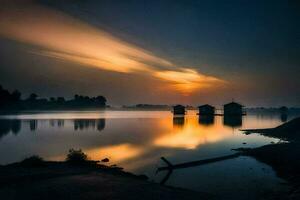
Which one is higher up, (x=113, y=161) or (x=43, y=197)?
(x=43, y=197)

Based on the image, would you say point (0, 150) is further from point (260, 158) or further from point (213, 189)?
point (260, 158)

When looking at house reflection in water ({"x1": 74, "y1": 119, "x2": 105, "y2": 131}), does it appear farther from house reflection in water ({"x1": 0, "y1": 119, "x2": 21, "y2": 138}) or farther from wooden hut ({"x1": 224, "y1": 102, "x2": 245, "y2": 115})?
wooden hut ({"x1": 224, "y1": 102, "x2": 245, "y2": 115})

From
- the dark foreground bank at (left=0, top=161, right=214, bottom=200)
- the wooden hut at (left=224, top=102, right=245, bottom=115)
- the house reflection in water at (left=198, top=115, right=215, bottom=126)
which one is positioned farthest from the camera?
the wooden hut at (left=224, top=102, right=245, bottom=115)

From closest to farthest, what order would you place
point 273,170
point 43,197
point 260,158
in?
1. point 43,197
2. point 273,170
3. point 260,158

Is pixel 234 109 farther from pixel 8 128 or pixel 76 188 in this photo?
pixel 76 188

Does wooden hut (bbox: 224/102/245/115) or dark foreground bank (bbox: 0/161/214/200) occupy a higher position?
wooden hut (bbox: 224/102/245/115)

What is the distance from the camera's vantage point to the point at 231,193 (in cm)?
1923

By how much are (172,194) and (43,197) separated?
6.94 m

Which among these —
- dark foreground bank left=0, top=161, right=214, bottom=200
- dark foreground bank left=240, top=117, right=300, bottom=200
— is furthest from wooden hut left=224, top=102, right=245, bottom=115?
dark foreground bank left=0, top=161, right=214, bottom=200

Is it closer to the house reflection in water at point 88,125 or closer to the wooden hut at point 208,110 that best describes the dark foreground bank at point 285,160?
the house reflection in water at point 88,125

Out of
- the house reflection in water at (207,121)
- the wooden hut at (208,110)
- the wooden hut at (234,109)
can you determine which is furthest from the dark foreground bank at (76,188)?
the wooden hut at (208,110)

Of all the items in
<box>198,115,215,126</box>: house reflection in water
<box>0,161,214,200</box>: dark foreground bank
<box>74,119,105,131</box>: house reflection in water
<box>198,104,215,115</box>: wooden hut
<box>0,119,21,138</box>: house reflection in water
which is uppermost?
<box>198,104,215,115</box>: wooden hut

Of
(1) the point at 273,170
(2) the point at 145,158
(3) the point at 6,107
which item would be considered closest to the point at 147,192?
(1) the point at 273,170

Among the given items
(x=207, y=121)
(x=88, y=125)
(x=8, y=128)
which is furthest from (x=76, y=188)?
(x=207, y=121)
